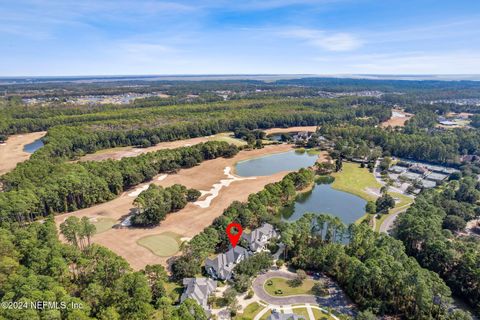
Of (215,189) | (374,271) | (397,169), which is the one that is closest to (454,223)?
(374,271)

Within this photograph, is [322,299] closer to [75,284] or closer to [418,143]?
[75,284]

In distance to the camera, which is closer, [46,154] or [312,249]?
[312,249]

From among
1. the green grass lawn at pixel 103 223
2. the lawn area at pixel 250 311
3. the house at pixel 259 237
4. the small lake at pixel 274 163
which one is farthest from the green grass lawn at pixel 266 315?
the small lake at pixel 274 163

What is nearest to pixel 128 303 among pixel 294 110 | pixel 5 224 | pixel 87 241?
pixel 87 241

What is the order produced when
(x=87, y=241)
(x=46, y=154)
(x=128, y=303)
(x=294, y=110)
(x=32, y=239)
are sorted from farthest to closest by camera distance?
(x=294, y=110) → (x=46, y=154) → (x=87, y=241) → (x=32, y=239) → (x=128, y=303)

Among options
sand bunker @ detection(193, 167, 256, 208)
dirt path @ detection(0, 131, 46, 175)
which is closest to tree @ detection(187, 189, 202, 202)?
sand bunker @ detection(193, 167, 256, 208)

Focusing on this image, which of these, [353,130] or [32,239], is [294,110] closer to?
[353,130]

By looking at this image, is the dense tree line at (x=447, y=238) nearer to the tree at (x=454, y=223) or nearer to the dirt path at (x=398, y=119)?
the tree at (x=454, y=223)
